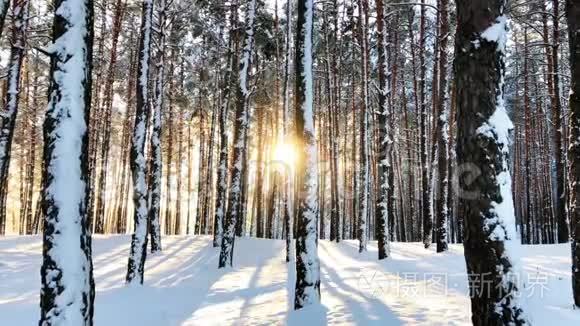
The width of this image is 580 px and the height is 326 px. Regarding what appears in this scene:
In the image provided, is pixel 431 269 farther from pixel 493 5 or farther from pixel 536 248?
pixel 493 5

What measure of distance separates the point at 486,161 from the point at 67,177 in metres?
4.32

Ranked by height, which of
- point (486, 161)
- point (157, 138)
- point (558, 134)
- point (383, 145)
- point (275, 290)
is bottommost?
point (275, 290)

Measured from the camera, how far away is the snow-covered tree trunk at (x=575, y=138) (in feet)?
20.9

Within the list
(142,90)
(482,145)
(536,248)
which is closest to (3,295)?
(142,90)

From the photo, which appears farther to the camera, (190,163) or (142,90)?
(190,163)

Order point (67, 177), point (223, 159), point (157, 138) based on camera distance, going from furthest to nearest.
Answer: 1. point (223, 159)
2. point (157, 138)
3. point (67, 177)

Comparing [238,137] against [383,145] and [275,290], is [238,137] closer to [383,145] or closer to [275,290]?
[383,145]

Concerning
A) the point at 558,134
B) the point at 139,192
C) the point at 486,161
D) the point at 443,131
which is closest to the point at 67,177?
the point at 486,161

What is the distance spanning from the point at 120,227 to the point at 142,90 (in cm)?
1727

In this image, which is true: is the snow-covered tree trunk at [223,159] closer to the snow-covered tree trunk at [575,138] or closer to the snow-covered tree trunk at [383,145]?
the snow-covered tree trunk at [383,145]

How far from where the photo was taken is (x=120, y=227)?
87.8ft

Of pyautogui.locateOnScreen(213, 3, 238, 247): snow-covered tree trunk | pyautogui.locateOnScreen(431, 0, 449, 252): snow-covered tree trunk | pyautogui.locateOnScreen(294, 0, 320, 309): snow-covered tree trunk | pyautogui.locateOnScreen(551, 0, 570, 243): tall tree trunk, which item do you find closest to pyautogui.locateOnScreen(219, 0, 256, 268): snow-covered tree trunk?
pyautogui.locateOnScreen(213, 3, 238, 247): snow-covered tree trunk

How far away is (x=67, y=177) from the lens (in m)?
5.17

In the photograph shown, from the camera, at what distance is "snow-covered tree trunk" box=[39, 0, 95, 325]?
16.4ft
